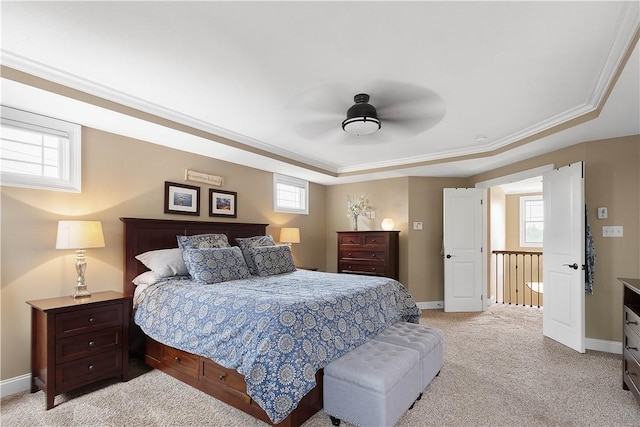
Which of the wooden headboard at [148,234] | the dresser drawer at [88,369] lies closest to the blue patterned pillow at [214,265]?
the wooden headboard at [148,234]

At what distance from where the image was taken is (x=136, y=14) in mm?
1817

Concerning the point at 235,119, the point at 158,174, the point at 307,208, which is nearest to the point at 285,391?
the point at 235,119

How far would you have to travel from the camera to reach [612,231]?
360 centimetres

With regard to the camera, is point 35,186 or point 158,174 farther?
point 158,174

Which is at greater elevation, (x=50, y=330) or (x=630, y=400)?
(x=50, y=330)

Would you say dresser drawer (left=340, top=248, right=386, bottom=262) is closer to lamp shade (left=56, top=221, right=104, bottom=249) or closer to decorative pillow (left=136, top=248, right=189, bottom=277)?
decorative pillow (left=136, top=248, right=189, bottom=277)

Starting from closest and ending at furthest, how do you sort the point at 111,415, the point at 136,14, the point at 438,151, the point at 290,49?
the point at 136,14 < the point at 290,49 < the point at 111,415 < the point at 438,151

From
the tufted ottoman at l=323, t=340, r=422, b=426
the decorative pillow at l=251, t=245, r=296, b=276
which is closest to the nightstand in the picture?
the decorative pillow at l=251, t=245, r=296, b=276

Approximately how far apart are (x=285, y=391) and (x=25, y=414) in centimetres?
203

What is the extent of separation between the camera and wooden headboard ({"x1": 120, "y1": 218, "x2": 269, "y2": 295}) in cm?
339

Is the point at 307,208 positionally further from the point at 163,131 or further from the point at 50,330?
the point at 50,330

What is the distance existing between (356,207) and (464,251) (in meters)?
2.02

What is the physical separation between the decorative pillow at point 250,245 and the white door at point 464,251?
3117mm

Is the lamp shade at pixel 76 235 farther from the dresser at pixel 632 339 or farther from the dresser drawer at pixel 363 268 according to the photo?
the dresser at pixel 632 339
